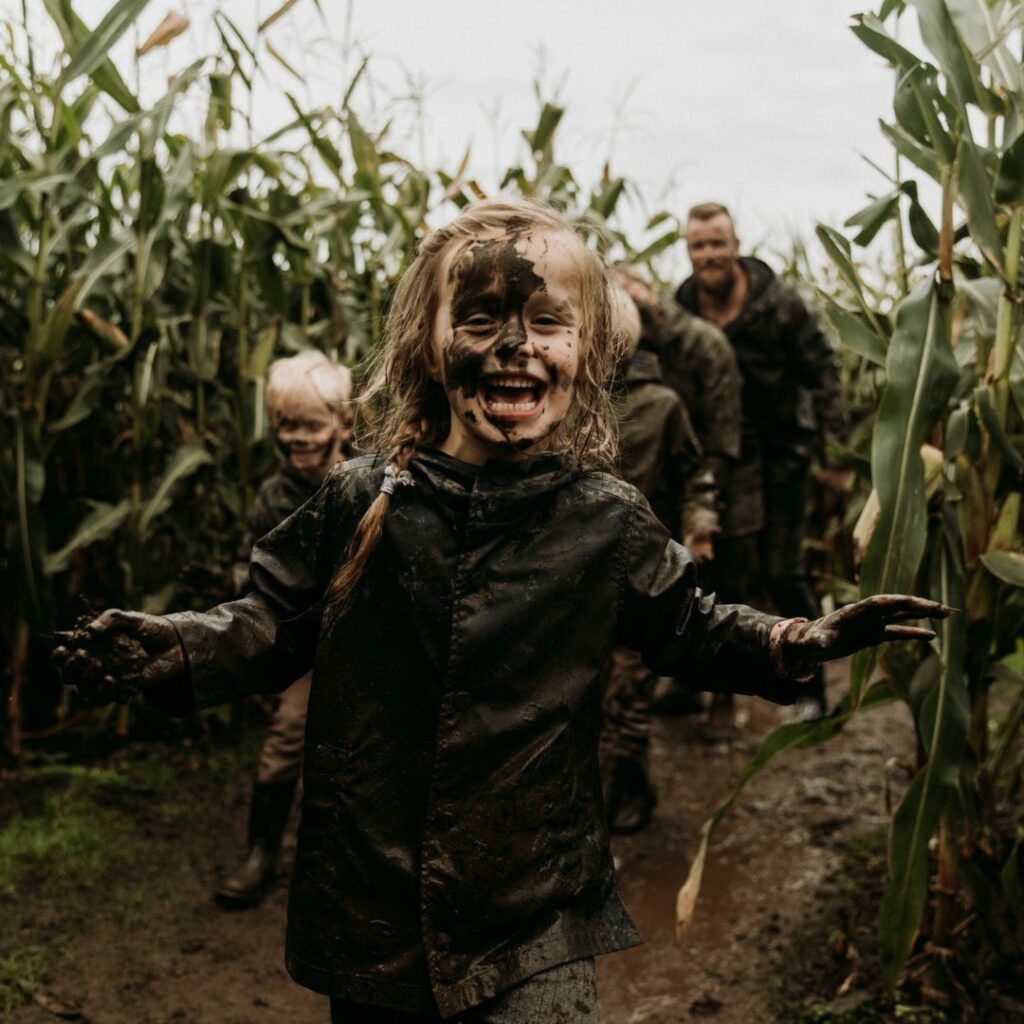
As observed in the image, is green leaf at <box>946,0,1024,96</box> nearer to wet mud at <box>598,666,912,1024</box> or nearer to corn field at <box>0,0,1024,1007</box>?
corn field at <box>0,0,1024,1007</box>

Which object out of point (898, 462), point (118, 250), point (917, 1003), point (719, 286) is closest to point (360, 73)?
point (118, 250)

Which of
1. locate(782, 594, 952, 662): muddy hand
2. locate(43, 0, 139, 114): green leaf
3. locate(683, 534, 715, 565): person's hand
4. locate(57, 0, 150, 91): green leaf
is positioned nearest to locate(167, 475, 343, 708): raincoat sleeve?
locate(782, 594, 952, 662): muddy hand

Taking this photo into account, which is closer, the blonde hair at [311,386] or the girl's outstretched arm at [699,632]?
the girl's outstretched arm at [699,632]

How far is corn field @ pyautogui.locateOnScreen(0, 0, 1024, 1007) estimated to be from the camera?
2.43 m

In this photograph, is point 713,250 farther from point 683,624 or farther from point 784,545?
point 683,624

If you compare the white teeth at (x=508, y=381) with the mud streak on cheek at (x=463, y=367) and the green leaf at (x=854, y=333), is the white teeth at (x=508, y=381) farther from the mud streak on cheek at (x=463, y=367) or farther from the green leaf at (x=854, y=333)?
the green leaf at (x=854, y=333)

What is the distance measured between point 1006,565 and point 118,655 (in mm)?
1788

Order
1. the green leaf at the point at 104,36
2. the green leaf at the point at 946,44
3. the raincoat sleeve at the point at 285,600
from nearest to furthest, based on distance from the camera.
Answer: the raincoat sleeve at the point at 285,600, the green leaf at the point at 946,44, the green leaf at the point at 104,36

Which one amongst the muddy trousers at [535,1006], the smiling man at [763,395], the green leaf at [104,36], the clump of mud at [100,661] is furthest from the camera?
the smiling man at [763,395]

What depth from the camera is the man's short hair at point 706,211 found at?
14.9 ft

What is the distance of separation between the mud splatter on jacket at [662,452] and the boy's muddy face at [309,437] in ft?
3.19

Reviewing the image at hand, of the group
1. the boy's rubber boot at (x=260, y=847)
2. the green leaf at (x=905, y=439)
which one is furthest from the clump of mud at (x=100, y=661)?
the boy's rubber boot at (x=260, y=847)

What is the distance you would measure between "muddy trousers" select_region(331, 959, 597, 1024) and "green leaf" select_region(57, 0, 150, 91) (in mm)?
2618

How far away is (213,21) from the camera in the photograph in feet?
12.7
